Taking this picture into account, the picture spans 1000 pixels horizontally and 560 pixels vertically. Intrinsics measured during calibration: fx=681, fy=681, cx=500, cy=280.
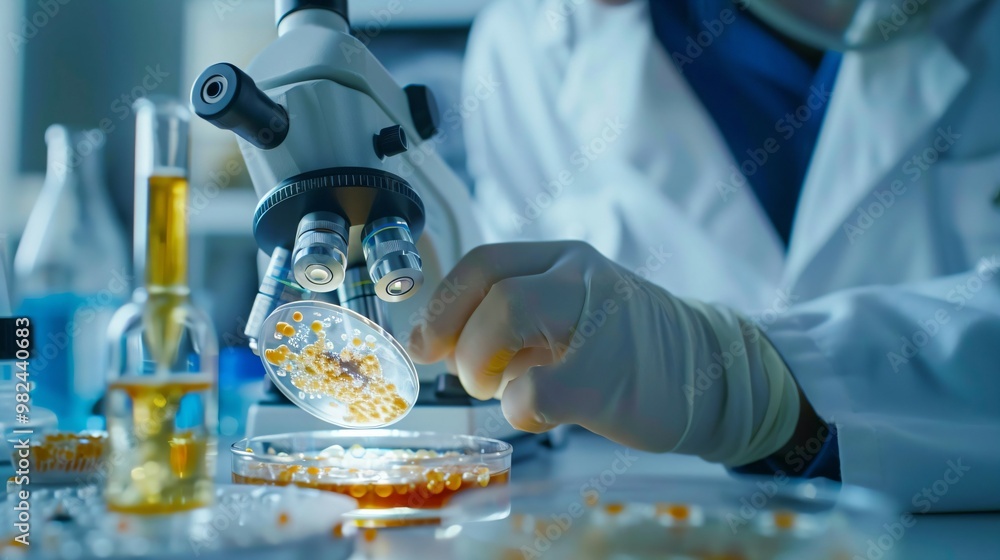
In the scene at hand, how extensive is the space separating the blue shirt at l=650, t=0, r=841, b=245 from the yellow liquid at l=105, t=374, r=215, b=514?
112cm

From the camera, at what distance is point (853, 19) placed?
1.17 metres

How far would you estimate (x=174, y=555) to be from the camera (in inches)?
12.3

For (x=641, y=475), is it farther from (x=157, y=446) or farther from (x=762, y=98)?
(x=762, y=98)

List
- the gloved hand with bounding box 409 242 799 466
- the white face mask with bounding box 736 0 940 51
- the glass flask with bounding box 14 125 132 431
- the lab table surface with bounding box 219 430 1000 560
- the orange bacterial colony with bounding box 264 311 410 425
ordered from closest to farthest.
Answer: the lab table surface with bounding box 219 430 1000 560
the orange bacterial colony with bounding box 264 311 410 425
the gloved hand with bounding box 409 242 799 466
the glass flask with bounding box 14 125 132 431
the white face mask with bounding box 736 0 940 51

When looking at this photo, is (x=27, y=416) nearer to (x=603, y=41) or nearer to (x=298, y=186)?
(x=298, y=186)

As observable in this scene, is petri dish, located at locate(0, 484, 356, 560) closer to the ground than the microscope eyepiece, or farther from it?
closer to the ground

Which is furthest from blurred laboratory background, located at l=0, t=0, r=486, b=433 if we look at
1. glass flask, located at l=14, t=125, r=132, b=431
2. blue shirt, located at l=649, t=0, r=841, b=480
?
blue shirt, located at l=649, t=0, r=841, b=480

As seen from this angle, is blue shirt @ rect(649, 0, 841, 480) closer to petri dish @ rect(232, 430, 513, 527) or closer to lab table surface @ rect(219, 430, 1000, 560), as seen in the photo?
lab table surface @ rect(219, 430, 1000, 560)

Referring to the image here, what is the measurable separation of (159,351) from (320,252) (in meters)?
0.15

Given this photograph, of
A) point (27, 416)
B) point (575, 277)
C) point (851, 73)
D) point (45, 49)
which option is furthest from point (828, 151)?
point (45, 49)

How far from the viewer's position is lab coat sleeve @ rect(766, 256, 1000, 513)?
2.19 ft

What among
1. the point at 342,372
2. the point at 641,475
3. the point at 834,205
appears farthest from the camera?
the point at 834,205

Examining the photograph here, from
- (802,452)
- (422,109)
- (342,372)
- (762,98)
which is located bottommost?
(802,452)

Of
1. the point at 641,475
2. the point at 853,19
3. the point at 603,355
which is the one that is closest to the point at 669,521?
the point at 641,475
